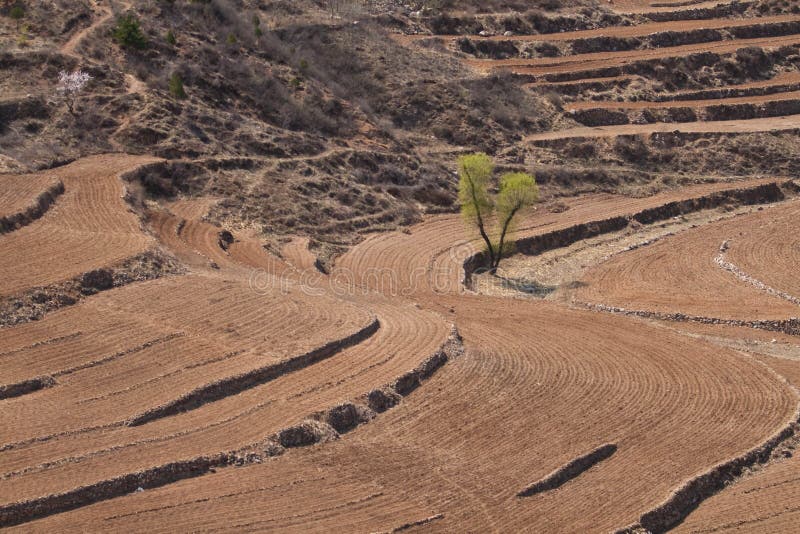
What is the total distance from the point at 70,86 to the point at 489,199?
2432cm

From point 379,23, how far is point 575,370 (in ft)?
175

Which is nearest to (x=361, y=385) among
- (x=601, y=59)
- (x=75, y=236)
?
(x=75, y=236)

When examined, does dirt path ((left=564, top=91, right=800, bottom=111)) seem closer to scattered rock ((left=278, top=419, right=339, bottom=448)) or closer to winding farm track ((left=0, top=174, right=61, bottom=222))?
winding farm track ((left=0, top=174, right=61, bottom=222))

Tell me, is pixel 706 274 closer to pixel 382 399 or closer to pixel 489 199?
pixel 489 199

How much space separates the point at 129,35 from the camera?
2450 inches

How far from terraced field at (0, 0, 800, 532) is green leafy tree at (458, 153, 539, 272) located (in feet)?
7.14

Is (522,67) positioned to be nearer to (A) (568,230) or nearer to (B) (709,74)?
(B) (709,74)

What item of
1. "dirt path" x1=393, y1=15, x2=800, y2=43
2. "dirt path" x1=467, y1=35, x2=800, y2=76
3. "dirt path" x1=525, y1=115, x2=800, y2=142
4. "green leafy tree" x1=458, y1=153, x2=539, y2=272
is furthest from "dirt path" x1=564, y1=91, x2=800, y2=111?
"green leafy tree" x1=458, y1=153, x2=539, y2=272

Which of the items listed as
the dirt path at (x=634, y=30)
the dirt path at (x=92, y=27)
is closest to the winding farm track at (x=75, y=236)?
the dirt path at (x=92, y=27)

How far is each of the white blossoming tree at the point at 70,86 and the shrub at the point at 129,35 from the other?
5.57 meters

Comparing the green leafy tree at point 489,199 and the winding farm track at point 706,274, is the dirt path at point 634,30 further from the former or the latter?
the winding farm track at point 706,274

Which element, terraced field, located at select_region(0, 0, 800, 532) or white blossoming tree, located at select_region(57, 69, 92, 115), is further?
white blossoming tree, located at select_region(57, 69, 92, 115)

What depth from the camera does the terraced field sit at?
28250 mm

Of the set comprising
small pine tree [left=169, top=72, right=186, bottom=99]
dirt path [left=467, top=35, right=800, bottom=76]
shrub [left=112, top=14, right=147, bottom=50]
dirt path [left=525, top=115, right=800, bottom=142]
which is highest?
shrub [left=112, top=14, right=147, bottom=50]
